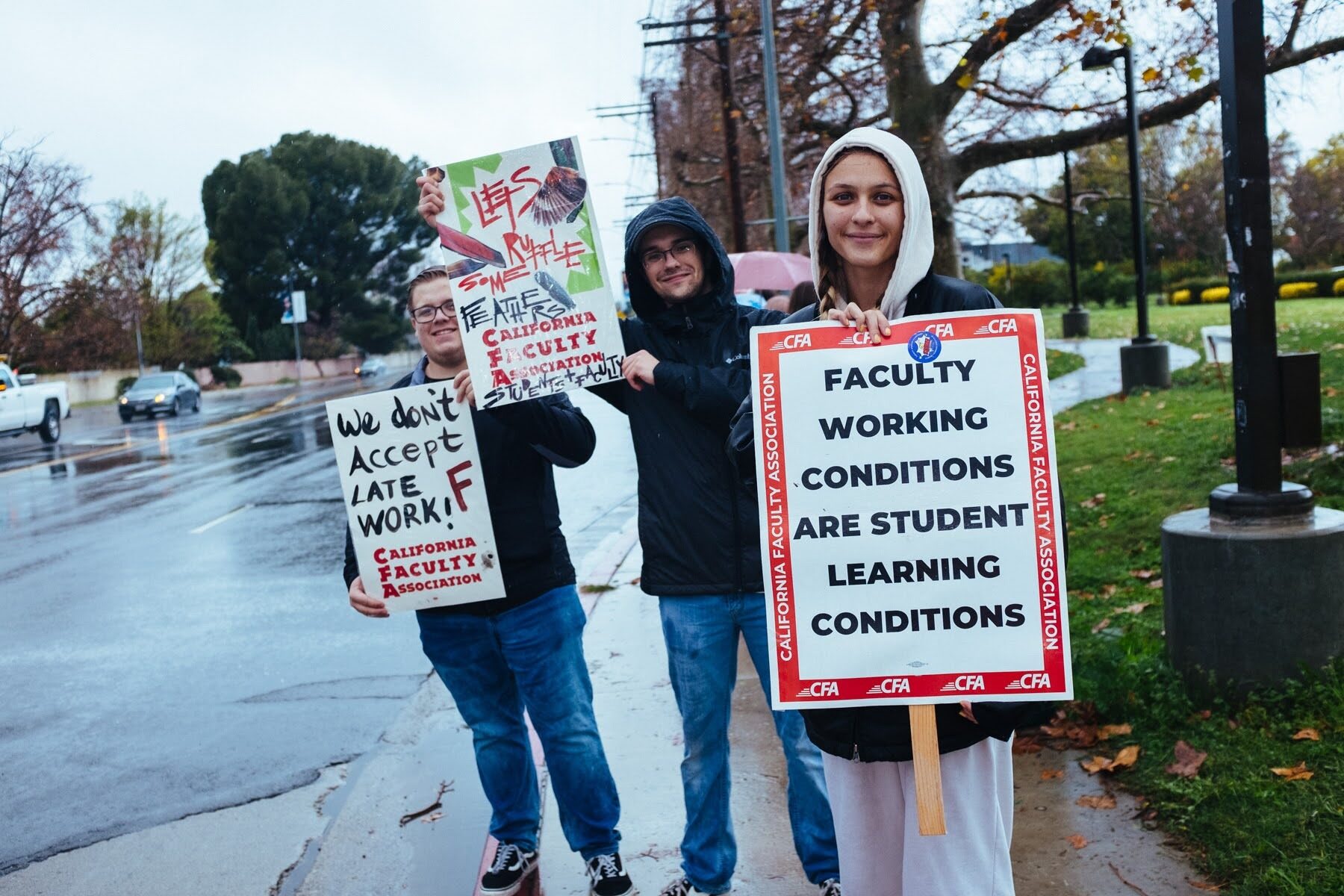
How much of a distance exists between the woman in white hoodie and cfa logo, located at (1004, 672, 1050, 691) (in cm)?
5

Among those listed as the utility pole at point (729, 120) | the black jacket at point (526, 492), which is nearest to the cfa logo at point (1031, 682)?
the black jacket at point (526, 492)

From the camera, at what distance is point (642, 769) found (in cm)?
541

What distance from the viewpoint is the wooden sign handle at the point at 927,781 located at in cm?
255

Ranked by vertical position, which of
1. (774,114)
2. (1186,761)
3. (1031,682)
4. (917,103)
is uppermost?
(774,114)

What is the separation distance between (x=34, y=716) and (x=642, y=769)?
371 cm

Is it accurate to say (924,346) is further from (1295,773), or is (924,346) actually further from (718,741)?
(1295,773)

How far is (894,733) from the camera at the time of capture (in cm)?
270

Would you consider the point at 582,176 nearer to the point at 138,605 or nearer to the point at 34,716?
the point at 34,716

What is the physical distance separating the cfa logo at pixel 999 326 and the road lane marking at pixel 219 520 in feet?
40.8

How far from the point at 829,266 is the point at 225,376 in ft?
216

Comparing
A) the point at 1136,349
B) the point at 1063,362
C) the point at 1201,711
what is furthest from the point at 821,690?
the point at 1063,362

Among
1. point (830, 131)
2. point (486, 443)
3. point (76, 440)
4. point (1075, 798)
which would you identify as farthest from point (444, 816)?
point (76, 440)

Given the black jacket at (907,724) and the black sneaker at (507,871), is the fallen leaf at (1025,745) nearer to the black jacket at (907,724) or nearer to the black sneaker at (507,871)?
the black sneaker at (507,871)

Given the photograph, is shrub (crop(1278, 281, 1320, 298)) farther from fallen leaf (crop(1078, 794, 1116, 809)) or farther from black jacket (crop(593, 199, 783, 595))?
black jacket (crop(593, 199, 783, 595))
